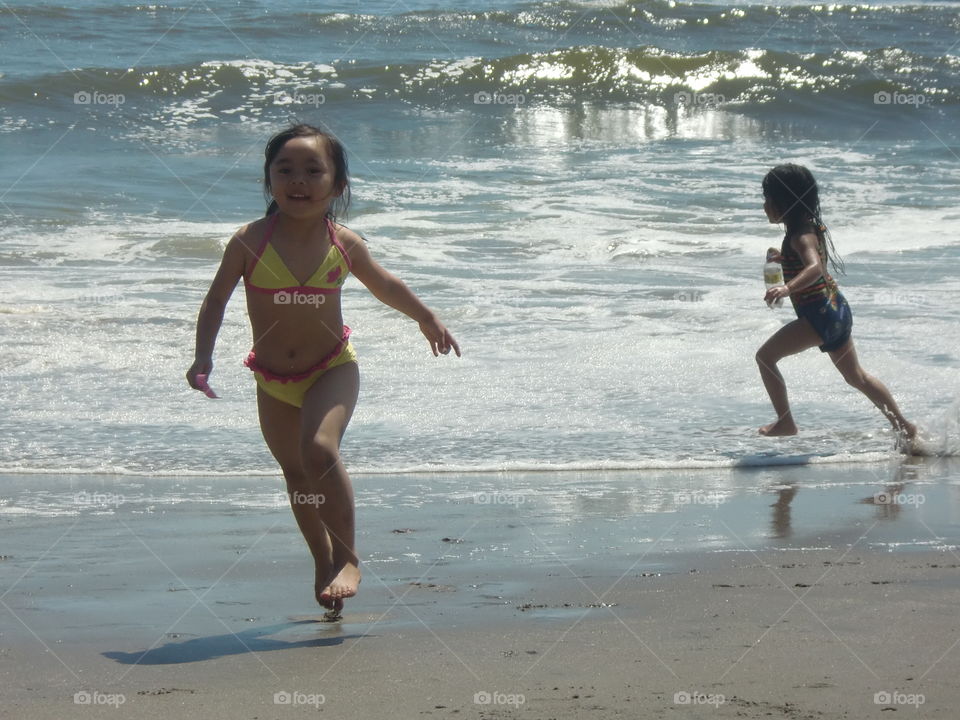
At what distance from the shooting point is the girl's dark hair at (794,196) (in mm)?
5930

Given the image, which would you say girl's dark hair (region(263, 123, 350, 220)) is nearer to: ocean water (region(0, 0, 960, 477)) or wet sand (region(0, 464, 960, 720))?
wet sand (region(0, 464, 960, 720))

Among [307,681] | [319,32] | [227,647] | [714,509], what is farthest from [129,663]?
[319,32]

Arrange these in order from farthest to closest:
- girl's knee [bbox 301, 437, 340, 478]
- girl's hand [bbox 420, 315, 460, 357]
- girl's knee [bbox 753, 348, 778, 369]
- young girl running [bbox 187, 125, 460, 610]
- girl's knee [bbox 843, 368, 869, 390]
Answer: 1. girl's knee [bbox 753, 348, 778, 369]
2. girl's knee [bbox 843, 368, 869, 390]
3. girl's hand [bbox 420, 315, 460, 357]
4. young girl running [bbox 187, 125, 460, 610]
5. girl's knee [bbox 301, 437, 340, 478]

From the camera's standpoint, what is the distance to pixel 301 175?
3539 millimetres

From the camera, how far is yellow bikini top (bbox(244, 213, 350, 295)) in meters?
Answer: 3.56

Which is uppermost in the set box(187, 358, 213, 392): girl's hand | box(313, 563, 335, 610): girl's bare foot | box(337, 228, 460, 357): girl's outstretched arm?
box(337, 228, 460, 357): girl's outstretched arm

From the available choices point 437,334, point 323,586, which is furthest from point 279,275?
point 323,586

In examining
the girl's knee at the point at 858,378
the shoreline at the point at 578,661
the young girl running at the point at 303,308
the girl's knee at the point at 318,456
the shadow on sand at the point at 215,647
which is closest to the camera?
the shoreline at the point at 578,661

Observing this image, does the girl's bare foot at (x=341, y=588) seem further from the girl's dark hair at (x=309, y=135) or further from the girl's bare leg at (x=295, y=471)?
the girl's dark hair at (x=309, y=135)

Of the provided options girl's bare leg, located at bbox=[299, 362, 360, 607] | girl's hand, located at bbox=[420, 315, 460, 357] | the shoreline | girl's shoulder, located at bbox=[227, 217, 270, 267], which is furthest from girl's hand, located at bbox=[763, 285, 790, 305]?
girl's shoulder, located at bbox=[227, 217, 270, 267]

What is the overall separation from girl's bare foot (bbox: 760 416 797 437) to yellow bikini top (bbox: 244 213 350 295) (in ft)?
9.82

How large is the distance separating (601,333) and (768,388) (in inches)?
78.0

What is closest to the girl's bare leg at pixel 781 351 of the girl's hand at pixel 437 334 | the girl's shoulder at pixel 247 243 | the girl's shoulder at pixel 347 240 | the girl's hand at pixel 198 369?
the girl's hand at pixel 437 334

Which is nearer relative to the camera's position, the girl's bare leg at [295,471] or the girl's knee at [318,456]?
the girl's knee at [318,456]
